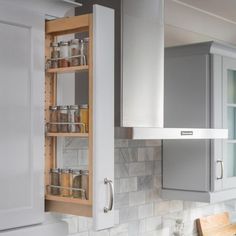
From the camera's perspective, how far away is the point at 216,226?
4.10m

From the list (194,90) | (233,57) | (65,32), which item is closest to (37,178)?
(65,32)

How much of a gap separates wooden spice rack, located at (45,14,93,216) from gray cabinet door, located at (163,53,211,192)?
1378 mm

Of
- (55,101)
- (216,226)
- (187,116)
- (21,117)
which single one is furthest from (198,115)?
(21,117)

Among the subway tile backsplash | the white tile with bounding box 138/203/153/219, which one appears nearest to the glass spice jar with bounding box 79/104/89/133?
the subway tile backsplash

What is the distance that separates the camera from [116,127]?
267 centimetres

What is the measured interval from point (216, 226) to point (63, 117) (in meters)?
2.30

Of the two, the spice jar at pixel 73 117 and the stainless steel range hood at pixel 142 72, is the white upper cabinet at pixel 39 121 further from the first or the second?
the stainless steel range hood at pixel 142 72

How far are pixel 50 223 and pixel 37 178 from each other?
20cm

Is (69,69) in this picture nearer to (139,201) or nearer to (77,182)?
(77,182)

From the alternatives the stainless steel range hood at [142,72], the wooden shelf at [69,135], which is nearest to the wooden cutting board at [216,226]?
the stainless steel range hood at [142,72]

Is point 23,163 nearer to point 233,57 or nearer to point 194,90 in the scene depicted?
point 194,90

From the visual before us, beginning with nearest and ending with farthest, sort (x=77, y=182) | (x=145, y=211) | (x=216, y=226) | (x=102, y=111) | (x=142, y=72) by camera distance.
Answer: (x=102, y=111), (x=77, y=182), (x=142, y=72), (x=145, y=211), (x=216, y=226)

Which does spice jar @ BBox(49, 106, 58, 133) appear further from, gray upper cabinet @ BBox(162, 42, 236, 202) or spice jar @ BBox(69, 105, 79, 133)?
gray upper cabinet @ BBox(162, 42, 236, 202)

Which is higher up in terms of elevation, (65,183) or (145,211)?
(65,183)
